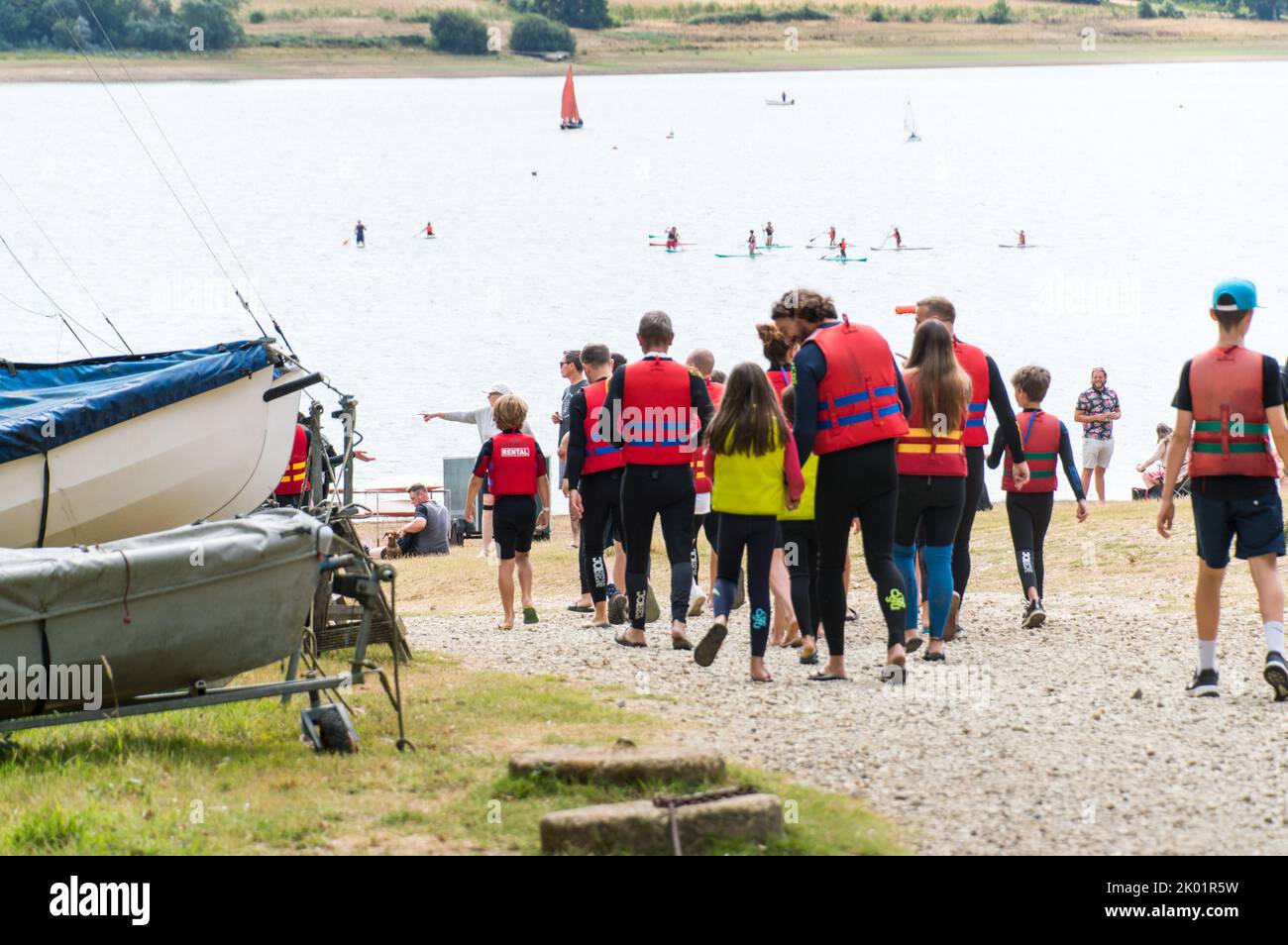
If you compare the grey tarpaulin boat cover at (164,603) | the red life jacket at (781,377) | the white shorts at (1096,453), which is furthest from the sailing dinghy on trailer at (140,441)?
the white shorts at (1096,453)

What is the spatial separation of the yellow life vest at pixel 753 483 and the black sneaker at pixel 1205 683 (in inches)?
88.0

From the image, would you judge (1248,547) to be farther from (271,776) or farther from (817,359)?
(271,776)

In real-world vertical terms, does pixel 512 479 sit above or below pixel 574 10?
below

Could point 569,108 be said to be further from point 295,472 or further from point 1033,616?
point 1033,616

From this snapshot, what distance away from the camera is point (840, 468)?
8469mm

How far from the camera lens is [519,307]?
62531mm

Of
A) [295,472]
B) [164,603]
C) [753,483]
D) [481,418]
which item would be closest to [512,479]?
[753,483]

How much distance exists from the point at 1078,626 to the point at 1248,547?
9.81 feet

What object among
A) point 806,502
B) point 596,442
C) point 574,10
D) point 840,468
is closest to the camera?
point 840,468

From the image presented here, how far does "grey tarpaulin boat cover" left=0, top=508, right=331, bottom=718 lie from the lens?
23.6ft

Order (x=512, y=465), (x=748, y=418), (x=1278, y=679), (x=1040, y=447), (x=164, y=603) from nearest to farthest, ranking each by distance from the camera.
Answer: (x=164, y=603), (x=1278, y=679), (x=748, y=418), (x=1040, y=447), (x=512, y=465)

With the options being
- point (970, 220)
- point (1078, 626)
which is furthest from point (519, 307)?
point (1078, 626)

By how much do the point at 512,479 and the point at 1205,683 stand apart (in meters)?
4.82
